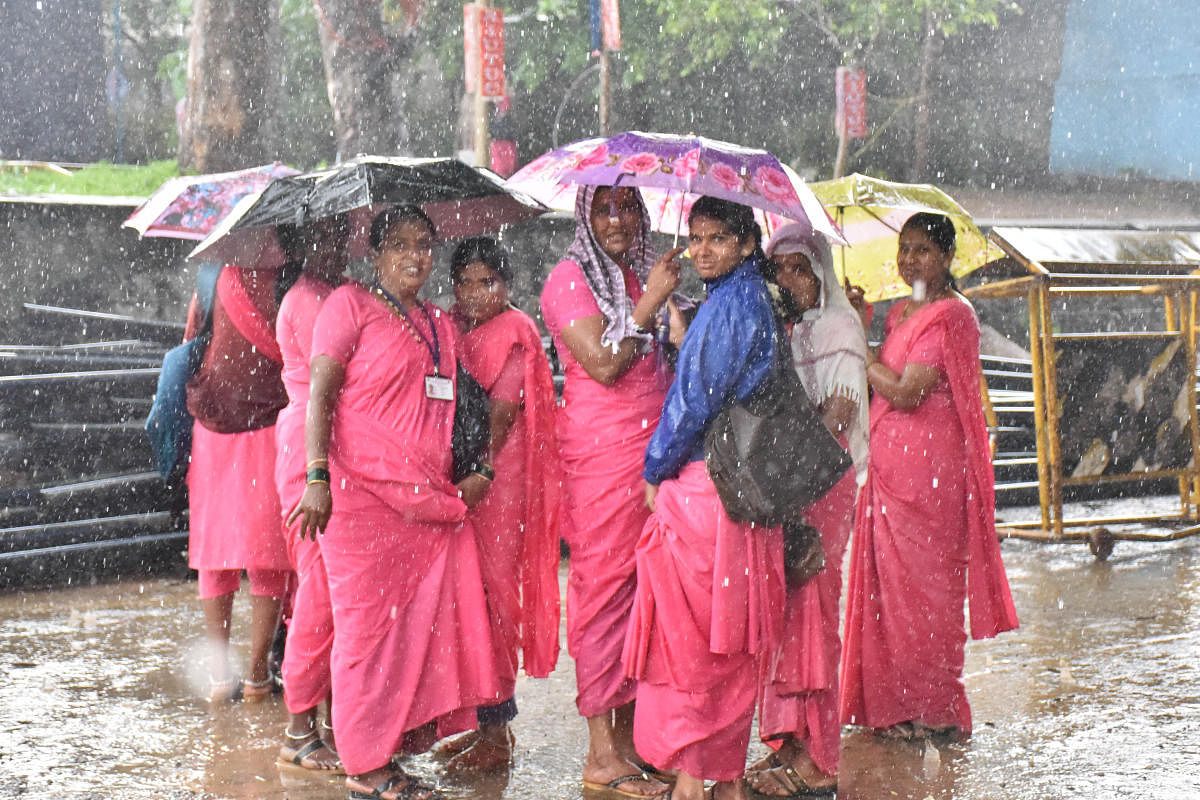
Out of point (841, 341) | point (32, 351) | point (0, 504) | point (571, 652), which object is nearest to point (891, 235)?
point (841, 341)

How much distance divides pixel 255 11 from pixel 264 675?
1100 centimetres

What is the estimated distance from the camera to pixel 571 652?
13.4ft

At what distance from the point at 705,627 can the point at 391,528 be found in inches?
37.3

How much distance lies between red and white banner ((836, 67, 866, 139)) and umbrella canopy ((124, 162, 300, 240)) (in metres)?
15.9

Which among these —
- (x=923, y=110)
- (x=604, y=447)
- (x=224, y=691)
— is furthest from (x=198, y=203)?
(x=923, y=110)

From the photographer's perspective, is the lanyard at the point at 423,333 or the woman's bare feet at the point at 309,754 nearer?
the lanyard at the point at 423,333

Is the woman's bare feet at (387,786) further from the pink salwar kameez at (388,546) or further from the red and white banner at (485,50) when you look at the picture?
the red and white banner at (485,50)

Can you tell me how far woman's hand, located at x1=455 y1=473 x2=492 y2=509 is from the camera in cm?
396

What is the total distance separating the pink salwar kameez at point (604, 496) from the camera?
13.1 feet

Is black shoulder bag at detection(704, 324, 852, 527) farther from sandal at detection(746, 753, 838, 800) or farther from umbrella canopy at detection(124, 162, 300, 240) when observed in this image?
umbrella canopy at detection(124, 162, 300, 240)

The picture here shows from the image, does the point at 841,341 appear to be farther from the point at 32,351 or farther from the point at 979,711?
the point at 32,351

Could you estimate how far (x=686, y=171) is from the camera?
3.63m

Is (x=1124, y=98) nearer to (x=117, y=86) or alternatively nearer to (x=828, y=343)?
(x=117, y=86)

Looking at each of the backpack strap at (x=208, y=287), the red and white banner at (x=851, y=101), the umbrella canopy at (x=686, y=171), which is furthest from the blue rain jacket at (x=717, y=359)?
the red and white banner at (x=851, y=101)
